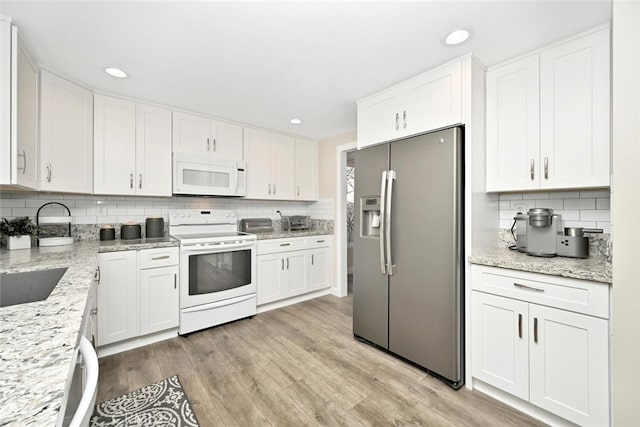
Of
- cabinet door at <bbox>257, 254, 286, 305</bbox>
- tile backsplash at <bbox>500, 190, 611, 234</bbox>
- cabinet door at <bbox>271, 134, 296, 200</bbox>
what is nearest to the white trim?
cabinet door at <bbox>271, 134, 296, 200</bbox>

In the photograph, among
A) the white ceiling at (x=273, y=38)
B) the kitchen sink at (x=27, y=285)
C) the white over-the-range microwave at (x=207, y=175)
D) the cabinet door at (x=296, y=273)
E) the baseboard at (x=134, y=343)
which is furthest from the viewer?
the cabinet door at (x=296, y=273)

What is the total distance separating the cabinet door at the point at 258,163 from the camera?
3490 millimetres

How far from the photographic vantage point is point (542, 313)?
5.20ft

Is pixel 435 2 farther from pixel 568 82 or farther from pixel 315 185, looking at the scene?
pixel 315 185

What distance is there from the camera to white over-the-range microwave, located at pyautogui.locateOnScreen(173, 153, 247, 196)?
292 cm

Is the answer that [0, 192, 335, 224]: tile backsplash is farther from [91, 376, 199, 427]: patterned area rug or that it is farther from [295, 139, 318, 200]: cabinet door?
[91, 376, 199, 427]: patterned area rug

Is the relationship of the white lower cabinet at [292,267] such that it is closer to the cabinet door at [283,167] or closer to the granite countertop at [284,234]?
the granite countertop at [284,234]

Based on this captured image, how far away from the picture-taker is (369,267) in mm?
2443

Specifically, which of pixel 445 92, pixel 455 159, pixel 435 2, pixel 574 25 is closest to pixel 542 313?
pixel 455 159

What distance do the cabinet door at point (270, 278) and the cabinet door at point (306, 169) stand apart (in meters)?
1.07

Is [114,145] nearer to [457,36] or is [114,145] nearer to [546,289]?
[457,36]

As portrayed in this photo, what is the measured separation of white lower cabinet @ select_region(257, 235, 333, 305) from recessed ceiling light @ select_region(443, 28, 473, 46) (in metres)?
2.54

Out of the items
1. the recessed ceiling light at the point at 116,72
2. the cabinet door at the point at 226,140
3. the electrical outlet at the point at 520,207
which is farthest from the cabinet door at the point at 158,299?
the electrical outlet at the point at 520,207

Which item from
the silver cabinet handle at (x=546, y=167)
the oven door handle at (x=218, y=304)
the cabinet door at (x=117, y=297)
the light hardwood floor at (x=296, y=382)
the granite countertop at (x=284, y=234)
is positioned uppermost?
the silver cabinet handle at (x=546, y=167)
